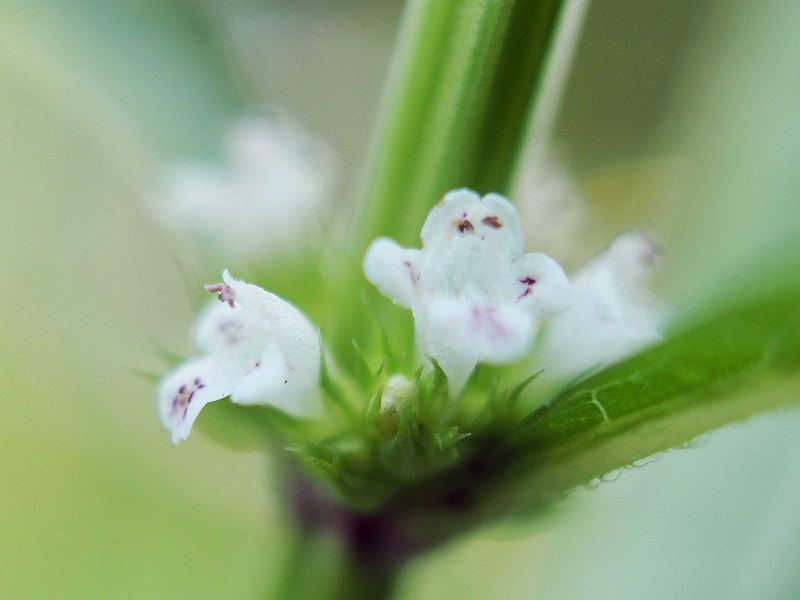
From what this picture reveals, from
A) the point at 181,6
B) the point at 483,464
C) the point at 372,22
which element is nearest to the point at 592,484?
the point at 483,464

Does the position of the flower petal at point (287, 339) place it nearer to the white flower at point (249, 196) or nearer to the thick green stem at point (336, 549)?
the thick green stem at point (336, 549)

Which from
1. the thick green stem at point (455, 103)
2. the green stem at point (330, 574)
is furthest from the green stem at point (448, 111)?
the green stem at point (330, 574)

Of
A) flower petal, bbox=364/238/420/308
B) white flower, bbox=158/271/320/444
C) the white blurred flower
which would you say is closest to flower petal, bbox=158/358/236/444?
Answer: white flower, bbox=158/271/320/444

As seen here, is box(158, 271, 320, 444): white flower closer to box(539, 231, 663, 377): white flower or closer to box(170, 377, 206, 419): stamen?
box(170, 377, 206, 419): stamen

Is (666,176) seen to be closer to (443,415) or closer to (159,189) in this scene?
(159,189)

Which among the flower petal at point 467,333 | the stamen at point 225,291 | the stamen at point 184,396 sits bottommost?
the flower petal at point 467,333
